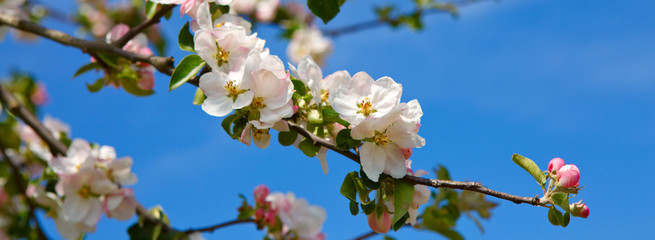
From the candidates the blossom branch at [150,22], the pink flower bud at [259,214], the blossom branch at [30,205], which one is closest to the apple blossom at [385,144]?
the blossom branch at [150,22]

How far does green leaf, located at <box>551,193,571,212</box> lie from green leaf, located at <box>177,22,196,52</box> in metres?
0.84

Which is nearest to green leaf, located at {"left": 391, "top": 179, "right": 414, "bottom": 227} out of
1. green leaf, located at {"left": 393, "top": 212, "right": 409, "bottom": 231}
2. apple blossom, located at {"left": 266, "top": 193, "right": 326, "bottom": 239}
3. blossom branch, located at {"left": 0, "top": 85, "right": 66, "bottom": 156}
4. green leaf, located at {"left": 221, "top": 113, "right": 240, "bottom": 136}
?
green leaf, located at {"left": 393, "top": 212, "right": 409, "bottom": 231}

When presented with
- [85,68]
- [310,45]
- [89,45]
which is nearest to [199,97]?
[89,45]

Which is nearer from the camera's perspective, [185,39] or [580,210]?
[580,210]

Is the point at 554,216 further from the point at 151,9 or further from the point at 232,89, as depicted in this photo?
the point at 151,9

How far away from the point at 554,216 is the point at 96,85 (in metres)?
1.42

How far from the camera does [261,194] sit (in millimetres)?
1958

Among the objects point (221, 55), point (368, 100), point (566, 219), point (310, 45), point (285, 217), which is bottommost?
point (566, 219)

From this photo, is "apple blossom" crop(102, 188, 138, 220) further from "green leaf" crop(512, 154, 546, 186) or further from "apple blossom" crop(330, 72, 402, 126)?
"green leaf" crop(512, 154, 546, 186)

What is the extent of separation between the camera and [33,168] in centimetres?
285

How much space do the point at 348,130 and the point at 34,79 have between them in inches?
132

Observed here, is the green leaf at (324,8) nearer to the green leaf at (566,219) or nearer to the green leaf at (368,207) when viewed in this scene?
the green leaf at (368,207)

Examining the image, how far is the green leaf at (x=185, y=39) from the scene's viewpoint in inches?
50.0

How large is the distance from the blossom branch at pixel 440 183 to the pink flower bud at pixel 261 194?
85 centimetres
